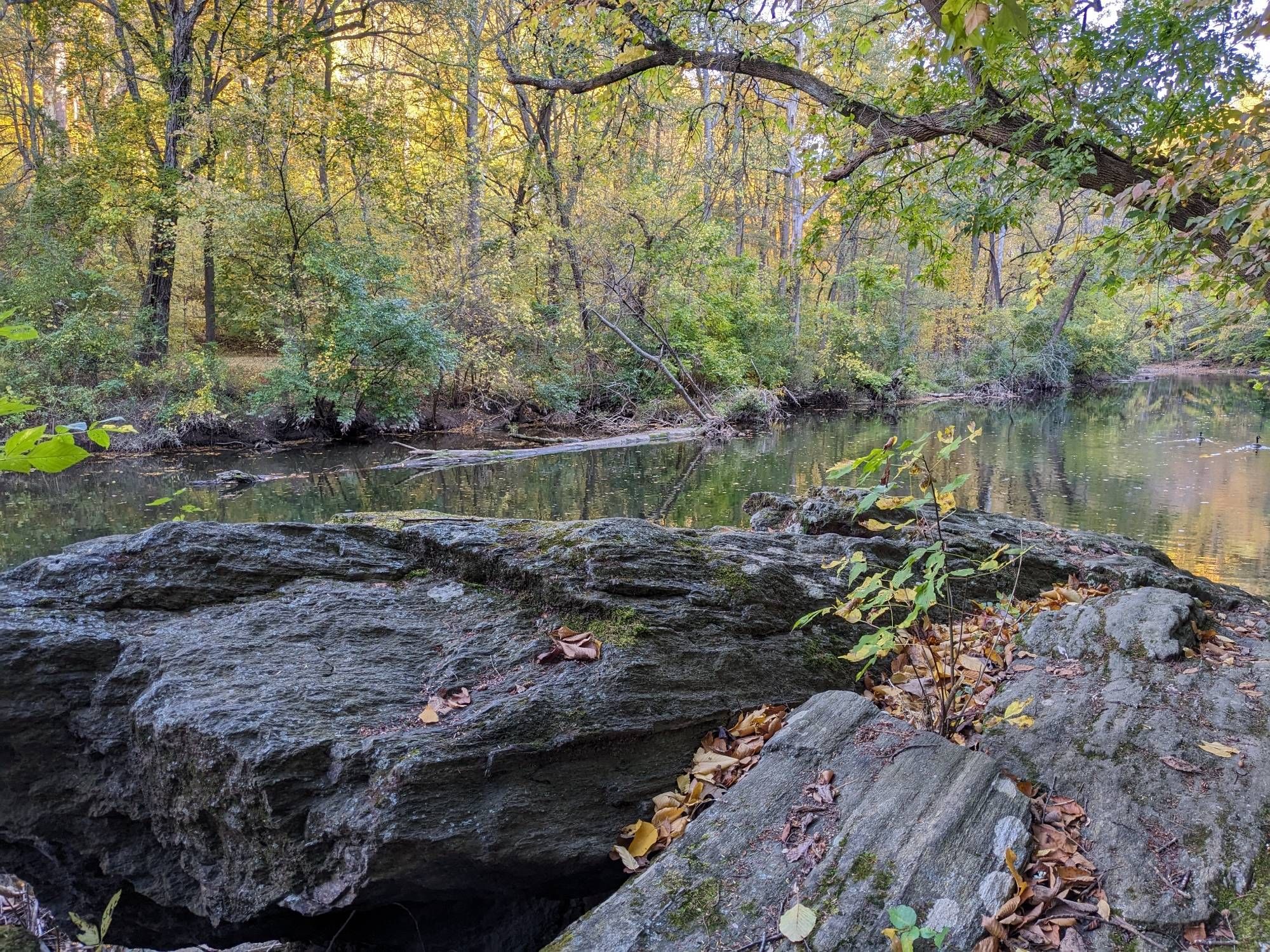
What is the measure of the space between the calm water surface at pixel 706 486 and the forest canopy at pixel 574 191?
2.35 metres

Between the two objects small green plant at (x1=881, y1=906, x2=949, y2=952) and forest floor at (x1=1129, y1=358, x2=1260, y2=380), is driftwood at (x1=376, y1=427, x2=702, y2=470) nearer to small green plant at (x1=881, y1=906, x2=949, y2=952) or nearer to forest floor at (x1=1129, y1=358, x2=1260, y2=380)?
small green plant at (x1=881, y1=906, x2=949, y2=952)

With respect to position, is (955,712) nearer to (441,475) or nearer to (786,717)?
(786,717)

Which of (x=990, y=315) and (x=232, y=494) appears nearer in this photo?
(x=232, y=494)

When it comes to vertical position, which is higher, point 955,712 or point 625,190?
point 625,190

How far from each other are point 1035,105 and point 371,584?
213 inches

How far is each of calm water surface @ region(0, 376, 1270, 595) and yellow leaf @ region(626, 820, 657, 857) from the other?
7.48m

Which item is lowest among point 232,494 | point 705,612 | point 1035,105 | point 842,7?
point 232,494

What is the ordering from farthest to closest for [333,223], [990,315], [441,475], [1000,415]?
[990,315] < [1000,415] < [333,223] < [441,475]

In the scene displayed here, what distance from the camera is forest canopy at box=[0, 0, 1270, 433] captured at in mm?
4543

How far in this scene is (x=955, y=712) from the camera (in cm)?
304

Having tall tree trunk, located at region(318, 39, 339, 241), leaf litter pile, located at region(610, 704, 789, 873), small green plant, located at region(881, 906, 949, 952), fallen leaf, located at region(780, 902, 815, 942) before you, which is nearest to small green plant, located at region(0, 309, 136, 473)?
fallen leaf, located at region(780, 902, 815, 942)

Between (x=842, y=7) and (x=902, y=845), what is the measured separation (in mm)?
6580

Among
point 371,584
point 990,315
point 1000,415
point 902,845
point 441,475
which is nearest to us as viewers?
point 902,845

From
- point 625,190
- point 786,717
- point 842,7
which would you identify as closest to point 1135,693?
point 786,717
